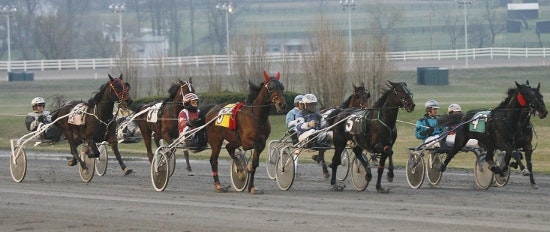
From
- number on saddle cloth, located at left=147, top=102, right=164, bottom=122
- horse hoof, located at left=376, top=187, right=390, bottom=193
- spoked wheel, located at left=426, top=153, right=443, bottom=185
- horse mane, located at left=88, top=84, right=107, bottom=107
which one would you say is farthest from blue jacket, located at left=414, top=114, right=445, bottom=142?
horse mane, located at left=88, top=84, right=107, bottom=107

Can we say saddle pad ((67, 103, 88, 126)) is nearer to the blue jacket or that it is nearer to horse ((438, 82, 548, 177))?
the blue jacket

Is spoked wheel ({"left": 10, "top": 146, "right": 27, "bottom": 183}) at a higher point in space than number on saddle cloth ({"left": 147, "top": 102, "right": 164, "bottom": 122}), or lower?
lower

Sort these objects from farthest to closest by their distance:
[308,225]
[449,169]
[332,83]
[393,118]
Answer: [332,83] → [449,169] → [393,118] → [308,225]

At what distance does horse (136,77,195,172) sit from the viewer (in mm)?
22781

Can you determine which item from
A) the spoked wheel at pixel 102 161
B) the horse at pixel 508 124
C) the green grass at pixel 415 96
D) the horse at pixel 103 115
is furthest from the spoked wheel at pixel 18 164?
the green grass at pixel 415 96

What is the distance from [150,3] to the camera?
108 m

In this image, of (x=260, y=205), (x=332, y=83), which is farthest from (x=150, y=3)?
(x=260, y=205)

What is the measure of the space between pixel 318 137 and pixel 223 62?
131 feet

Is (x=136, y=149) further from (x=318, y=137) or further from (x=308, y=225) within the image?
(x=308, y=225)

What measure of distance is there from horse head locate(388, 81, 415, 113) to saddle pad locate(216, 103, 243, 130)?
7.02 ft

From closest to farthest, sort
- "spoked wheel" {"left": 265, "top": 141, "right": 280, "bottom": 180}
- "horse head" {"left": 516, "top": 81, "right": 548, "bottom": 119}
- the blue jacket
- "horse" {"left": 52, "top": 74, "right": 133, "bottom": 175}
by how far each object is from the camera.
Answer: "horse head" {"left": 516, "top": 81, "right": 548, "bottom": 119}
the blue jacket
"spoked wheel" {"left": 265, "top": 141, "right": 280, "bottom": 180}
"horse" {"left": 52, "top": 74, "right": 133, "bottom": 175}

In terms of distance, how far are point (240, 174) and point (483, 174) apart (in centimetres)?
345

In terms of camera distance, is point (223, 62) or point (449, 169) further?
point (223, 62)

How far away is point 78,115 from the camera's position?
22047 mm
